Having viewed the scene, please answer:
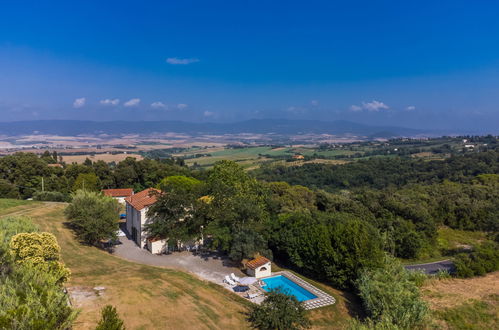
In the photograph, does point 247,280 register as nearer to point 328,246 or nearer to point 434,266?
point 328,246

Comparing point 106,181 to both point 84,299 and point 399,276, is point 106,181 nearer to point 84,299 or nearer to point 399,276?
point 84,299

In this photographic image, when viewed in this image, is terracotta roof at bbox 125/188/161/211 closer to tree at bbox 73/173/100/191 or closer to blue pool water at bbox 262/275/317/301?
blue pool water at bbox 262/275/317/301

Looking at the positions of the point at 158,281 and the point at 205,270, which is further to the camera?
the point at 205,270

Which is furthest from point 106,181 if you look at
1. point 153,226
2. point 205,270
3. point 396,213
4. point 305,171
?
point 305,171

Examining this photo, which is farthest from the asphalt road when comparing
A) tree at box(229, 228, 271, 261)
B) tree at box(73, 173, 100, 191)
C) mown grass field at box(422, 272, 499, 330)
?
tree at box(73, 173, 100, 191)

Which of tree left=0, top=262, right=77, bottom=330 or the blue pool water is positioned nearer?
tree left=0, top=262, right=77, bottom=330

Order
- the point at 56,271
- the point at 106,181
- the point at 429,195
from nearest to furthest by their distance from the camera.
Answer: the point at 56,271 < the point at 429,195 < the point at 106,181
